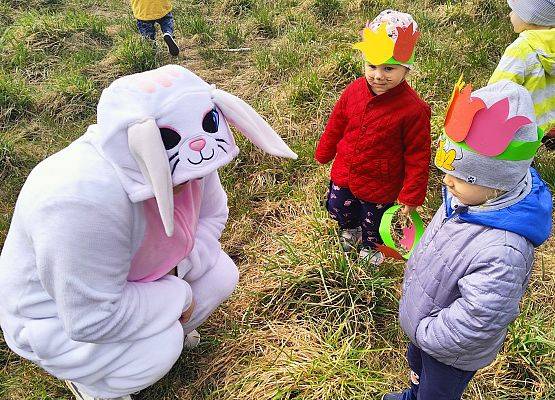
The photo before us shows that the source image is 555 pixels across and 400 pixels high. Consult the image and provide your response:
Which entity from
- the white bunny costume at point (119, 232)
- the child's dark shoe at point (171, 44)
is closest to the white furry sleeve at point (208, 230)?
the white bunny costume at point (119, 232)

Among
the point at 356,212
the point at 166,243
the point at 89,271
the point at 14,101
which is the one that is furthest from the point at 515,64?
the point at 14,101

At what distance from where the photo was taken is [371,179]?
2.45 m

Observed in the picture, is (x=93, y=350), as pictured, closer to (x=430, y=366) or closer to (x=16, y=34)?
(x=430, y=366)

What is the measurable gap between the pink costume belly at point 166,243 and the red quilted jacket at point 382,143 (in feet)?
2.47

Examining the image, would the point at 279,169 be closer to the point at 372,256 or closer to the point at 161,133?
the point at 372,256

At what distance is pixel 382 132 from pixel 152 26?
10.5 feet

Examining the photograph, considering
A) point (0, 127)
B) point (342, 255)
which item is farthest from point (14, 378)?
point (0, 127)

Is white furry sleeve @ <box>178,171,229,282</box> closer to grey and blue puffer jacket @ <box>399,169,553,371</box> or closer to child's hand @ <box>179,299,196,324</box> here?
child's hand @ <box>179,299,196,324</box>

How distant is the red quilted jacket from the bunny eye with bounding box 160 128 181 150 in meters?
1.03

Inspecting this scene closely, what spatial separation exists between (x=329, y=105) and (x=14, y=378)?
252 cm

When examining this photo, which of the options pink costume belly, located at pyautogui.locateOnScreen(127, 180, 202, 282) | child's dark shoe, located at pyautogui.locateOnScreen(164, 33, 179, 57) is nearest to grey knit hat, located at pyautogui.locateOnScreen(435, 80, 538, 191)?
pink costume belly, located at pyautogui.locateOnScreen(127, 180, 202, 282)

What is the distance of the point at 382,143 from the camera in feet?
7.67

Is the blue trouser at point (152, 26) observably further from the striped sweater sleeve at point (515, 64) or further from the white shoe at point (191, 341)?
the white shoe at point (191, 341)

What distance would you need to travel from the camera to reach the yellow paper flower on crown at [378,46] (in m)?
2.16
